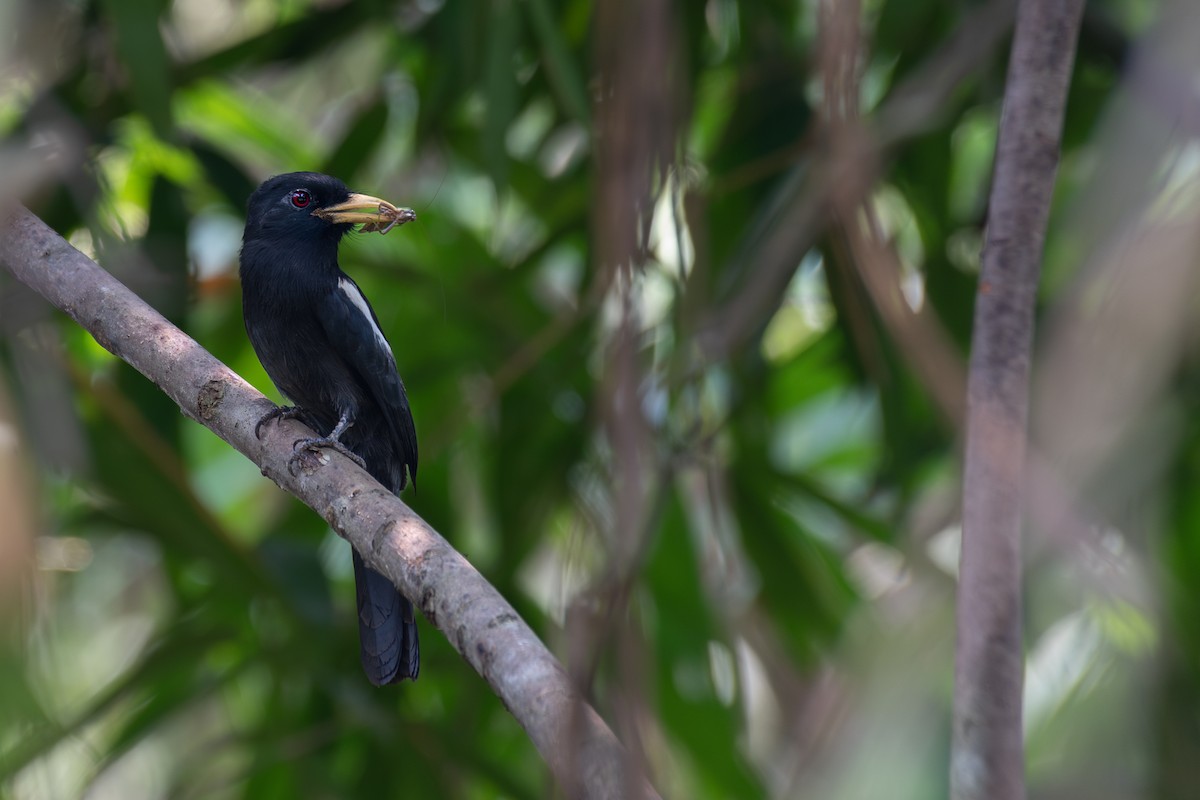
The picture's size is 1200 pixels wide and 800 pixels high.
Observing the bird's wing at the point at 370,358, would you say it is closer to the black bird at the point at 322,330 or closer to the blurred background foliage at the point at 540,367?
the black bird at the point at 322,330

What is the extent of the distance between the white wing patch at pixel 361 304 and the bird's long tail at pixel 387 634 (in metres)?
0.62

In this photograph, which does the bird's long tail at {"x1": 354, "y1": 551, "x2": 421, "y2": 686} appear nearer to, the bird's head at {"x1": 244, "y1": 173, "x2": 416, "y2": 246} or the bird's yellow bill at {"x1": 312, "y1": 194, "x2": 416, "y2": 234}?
the bird's yellow bill at {"x1": 312, "y1": 194, "x2": 416, "y2": 234}

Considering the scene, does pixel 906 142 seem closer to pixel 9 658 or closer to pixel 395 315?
pixel 395 315

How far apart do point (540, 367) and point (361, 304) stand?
1.10 meters

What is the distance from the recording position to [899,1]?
306 cm

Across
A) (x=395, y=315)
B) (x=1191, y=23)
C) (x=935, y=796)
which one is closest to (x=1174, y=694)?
(x=935, y=796)

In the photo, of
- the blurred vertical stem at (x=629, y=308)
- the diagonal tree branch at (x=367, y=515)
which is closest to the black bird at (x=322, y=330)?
the diagonal tree branch at (x=367, y=515)

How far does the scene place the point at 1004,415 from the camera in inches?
58.6

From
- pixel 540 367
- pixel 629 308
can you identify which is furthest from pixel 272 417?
pixel 540 367

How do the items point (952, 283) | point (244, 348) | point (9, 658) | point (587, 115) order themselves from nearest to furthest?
point (9, 658)
point (587, 115)
point (952, 283)
point (244, 348)

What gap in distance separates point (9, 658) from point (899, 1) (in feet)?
8.14

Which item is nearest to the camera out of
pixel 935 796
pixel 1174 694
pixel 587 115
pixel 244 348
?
pixel 935 796

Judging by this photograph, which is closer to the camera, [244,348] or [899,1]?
[899,1]

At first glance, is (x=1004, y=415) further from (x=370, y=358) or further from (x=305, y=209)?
(x=305, y=209)
